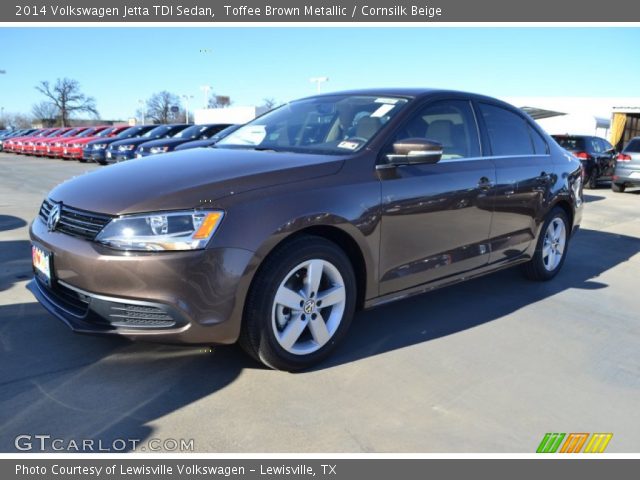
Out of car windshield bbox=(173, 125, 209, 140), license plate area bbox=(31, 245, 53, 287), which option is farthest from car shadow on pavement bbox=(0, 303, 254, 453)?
car windshield bbox=(173, 125, 209, 140)

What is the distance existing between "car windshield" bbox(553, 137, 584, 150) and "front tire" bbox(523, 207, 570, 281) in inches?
401

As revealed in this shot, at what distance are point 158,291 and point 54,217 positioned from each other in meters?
0.88

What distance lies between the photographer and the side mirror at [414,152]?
10.5ft

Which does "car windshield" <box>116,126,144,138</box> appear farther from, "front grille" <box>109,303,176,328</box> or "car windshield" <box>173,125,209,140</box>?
"front grille" <box>109,303,176,328</box>

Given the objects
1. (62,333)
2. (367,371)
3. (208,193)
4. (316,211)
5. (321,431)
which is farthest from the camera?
(62,333)

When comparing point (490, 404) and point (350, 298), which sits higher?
point (350, 298)

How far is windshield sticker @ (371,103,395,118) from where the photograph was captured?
356 centimetres

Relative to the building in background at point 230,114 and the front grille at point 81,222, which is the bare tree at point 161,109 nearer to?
the building in background at point 230,114

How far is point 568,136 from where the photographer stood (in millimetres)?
14477

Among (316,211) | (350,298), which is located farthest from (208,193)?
(350,298)

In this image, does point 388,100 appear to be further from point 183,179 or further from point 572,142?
point 572,142

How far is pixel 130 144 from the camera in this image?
54.7ft
